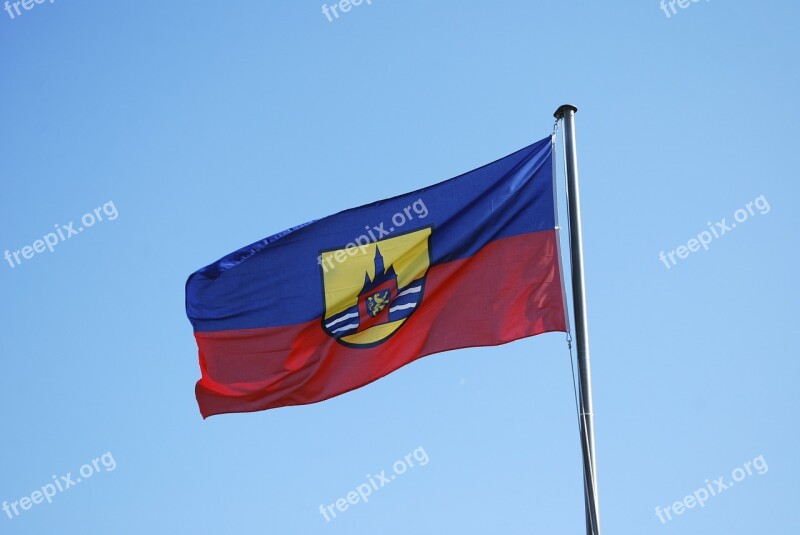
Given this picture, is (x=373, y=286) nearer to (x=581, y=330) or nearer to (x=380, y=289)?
(x=380, y=289)

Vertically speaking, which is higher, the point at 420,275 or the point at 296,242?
the point at 296,242

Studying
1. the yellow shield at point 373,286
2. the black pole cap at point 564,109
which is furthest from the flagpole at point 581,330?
the yellow shield at point 373,286

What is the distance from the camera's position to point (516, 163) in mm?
15906

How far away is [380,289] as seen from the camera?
1667 cm

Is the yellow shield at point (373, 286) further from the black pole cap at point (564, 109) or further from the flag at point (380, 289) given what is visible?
the black pole cap at point (564, 109)

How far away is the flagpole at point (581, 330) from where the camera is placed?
12.7 meters

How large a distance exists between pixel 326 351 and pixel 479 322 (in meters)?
2.55

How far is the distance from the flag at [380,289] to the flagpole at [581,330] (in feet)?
4.18

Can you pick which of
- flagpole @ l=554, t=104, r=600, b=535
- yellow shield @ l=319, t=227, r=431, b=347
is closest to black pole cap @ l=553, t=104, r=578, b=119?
flagpole @ l=554, t=104, r=600, b=535

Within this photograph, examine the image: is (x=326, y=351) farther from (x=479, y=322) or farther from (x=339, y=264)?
(x=479, y=322)

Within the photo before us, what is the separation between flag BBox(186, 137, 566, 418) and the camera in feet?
51.0

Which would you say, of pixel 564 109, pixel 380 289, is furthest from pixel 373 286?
pixel 564 109

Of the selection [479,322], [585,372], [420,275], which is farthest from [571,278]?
[420,275]

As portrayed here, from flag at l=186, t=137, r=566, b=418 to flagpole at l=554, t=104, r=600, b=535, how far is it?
1.27 meters
